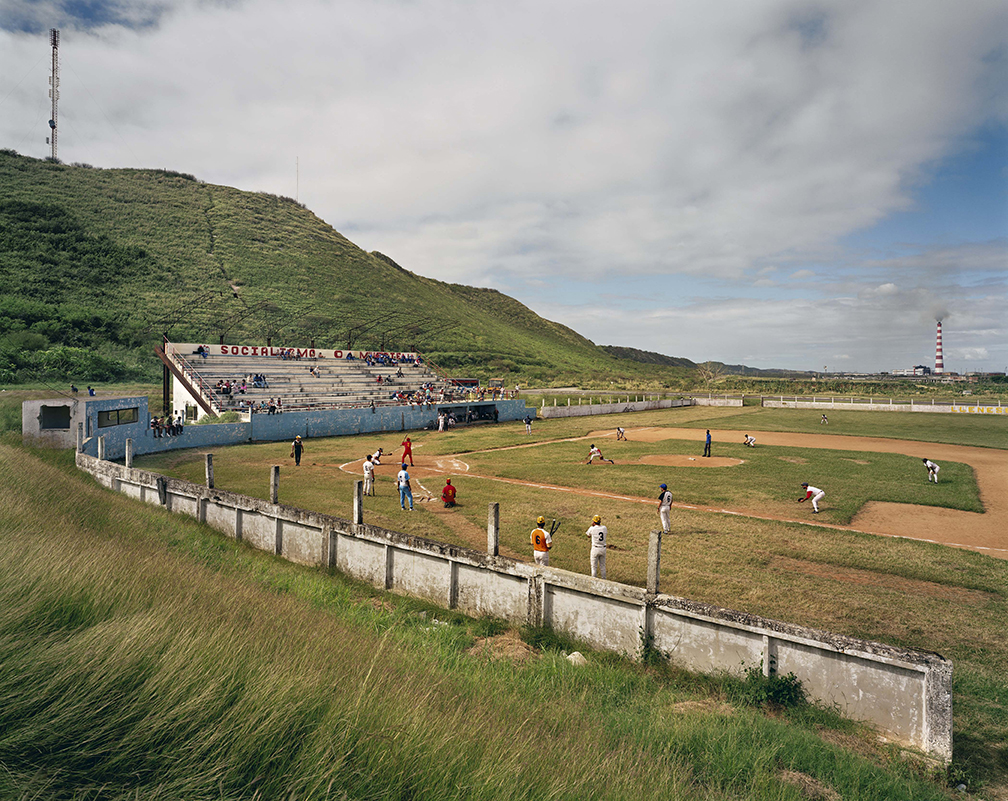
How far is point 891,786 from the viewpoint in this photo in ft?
21.9

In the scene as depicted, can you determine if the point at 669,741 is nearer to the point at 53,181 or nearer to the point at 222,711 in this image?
the point at 222,711

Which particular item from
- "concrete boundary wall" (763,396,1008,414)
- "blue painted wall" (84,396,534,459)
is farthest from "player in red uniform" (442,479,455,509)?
"concrete boundary wall" (763,396,1008,414)

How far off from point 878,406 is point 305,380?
6740 centimetres

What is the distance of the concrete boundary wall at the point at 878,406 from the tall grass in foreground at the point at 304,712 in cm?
7301

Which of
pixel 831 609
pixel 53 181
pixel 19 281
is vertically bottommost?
pixel 831 609

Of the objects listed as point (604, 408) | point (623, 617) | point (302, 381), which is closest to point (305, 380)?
point (302, 381)

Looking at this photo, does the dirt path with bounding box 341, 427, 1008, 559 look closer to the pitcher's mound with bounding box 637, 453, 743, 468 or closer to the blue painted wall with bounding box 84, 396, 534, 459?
the pitcher's mound with bounding box 637, 453, 743, 468

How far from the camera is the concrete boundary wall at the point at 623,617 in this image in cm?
788

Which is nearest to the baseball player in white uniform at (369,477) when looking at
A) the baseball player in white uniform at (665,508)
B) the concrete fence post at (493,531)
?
the concrete fence post at (493,531)

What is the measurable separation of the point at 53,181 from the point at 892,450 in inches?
5426

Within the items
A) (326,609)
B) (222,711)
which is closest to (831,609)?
(326,609)

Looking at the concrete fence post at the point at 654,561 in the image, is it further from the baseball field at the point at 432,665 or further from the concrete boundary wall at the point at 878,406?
the concrete boundary wall at the point at 878,406

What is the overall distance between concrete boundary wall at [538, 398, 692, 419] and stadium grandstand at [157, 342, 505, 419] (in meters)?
6.14

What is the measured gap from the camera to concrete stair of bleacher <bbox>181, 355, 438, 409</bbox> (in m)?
45.1
